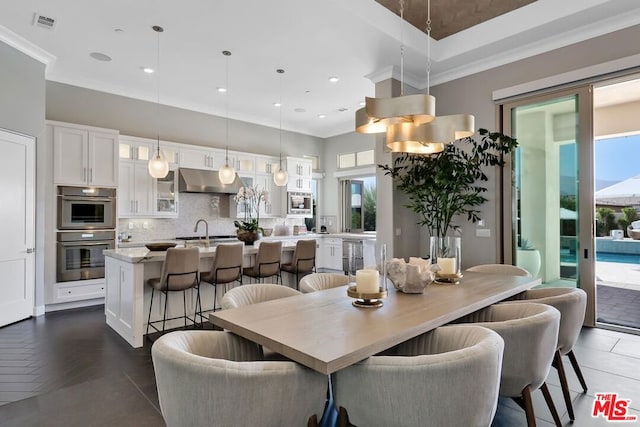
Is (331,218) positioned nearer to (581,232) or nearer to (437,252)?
(581,232)

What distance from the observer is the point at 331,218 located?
8.77m

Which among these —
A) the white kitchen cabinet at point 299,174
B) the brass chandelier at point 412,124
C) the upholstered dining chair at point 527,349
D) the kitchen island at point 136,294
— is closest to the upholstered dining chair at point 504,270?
the brass chandelier at point 412,124

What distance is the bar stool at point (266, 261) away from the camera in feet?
14.0

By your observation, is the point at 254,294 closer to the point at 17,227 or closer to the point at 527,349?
the point at 527,349

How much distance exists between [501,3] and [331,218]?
568cm

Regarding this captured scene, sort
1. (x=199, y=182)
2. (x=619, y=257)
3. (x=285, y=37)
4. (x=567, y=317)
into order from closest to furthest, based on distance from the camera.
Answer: (x=567, y=317) → (x=285, y=37) → (x=199, y=182) → (x=619, y=257)

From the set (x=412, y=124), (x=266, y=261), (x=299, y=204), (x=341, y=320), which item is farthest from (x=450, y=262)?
(x=299, y=204)

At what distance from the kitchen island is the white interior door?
118cm

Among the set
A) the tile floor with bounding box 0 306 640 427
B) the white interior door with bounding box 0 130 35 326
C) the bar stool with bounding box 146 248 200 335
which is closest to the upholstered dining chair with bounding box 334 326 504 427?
the tile floor with bounding box 0 306 640 427

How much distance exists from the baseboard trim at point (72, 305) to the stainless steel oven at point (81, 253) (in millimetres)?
342

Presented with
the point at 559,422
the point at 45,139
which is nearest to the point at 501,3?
the point at 559,422

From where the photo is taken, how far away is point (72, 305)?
503 centimetres

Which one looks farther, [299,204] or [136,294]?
[299,204]

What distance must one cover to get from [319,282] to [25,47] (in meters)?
4.67
